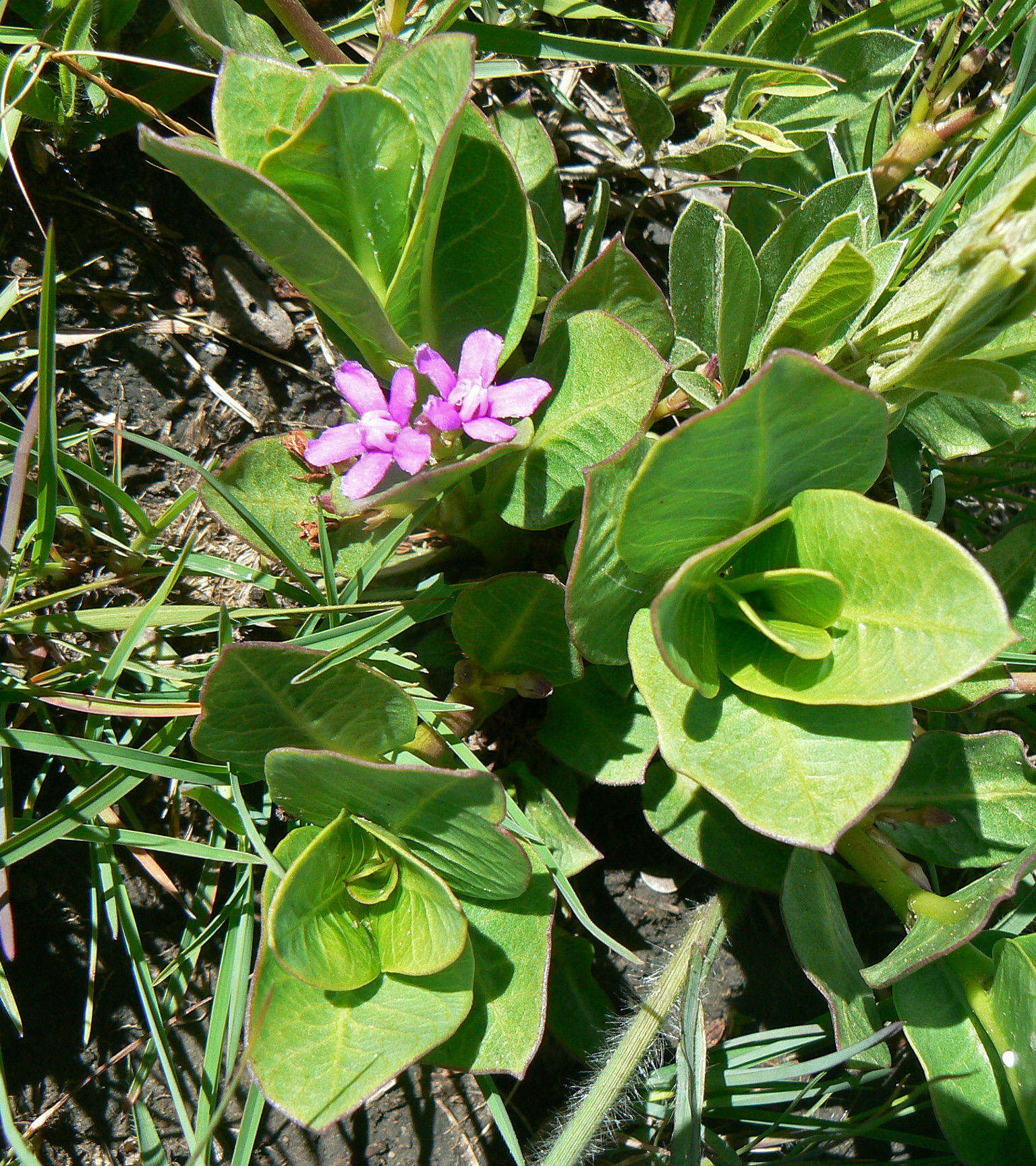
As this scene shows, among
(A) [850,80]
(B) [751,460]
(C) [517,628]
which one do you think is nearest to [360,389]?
(C) [517,628]

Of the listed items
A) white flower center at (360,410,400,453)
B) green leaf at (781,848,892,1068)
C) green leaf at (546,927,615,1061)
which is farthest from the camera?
green leaf at (546,927,615,1061)

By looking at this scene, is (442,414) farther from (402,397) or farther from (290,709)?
(290,709)

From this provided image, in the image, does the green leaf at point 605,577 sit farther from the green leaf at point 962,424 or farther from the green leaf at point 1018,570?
the green leaf at point 1018,570

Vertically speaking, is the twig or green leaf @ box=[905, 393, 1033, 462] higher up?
the twig

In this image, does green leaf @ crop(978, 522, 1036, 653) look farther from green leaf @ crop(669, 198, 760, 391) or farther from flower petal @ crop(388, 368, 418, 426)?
flower petal @ crop(388, 368, 418, 426)

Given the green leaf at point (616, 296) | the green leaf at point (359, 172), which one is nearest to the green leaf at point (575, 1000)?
the green leaf at point (616, 296)

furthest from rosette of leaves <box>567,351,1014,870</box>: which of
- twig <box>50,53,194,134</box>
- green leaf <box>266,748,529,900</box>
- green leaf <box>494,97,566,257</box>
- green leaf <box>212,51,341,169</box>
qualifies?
twig <box>50,53,194,134</box>

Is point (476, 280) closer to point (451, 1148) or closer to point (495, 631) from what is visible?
point (495, 631)
